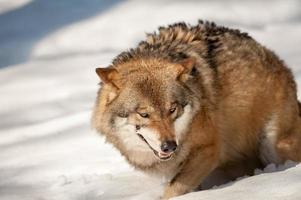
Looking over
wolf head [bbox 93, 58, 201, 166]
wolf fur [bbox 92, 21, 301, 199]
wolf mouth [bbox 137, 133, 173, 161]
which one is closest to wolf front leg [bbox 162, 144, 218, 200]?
wolf fur [bbox 92, 21, 301, 199]

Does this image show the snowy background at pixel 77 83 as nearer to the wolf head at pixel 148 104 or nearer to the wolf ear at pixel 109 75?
the wolf head at pixel 148 104

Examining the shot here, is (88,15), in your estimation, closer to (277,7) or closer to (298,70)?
(277,7)

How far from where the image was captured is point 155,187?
205 inches

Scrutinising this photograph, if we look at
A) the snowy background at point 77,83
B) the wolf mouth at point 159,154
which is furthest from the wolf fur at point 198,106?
the snowy background at point 77,83

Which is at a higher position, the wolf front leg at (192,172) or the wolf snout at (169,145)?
the wolf snout at (169,145)

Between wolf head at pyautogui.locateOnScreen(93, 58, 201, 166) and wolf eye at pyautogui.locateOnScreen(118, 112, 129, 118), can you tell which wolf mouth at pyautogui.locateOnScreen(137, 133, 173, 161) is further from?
wolf eye at pyautogui.locateOnScreen(118, 112, 129, 118)

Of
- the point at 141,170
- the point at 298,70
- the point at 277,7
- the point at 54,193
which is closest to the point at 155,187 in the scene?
the point at 141,170

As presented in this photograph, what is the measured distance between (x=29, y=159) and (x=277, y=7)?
579cm

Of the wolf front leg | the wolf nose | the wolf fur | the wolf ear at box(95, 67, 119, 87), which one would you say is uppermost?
the wolf ear at box(95, 67, 119, 87)

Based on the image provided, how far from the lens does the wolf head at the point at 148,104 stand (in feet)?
14.6

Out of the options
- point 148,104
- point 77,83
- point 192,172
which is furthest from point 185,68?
point 77,83

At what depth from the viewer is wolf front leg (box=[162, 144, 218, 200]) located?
4.82 metres

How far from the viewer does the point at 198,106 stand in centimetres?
478

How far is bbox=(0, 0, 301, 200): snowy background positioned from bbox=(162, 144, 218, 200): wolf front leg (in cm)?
26
